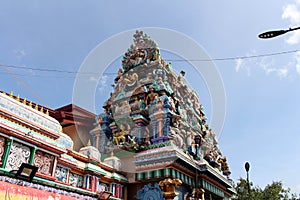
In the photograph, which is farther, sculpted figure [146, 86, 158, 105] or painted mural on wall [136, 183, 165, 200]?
sculpted figure [146, 86, 158, 105]

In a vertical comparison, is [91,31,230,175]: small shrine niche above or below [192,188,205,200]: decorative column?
above

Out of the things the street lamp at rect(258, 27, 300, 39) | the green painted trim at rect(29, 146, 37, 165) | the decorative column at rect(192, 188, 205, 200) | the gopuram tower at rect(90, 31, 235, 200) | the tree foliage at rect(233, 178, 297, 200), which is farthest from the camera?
the tree foliage at rect(233, 178, 297, 200)

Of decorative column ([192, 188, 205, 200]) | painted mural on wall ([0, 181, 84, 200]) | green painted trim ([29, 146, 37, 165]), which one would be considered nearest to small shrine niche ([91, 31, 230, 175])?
decorative column ([192, 188, 205, 200])

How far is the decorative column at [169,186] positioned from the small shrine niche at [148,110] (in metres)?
2.02

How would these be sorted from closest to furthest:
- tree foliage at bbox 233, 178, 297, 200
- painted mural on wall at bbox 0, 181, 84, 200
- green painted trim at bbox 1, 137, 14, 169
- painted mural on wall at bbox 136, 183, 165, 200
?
painted mural on wall at bbox 0, 181, 84, 200 → green painted trim at bbox 1, 137, 14, 169 → painted mural on wall at bbox 136, 183, 165, 200 → tree foliage at bbox 233, 178, 297, 200

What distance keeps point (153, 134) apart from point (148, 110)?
168cm

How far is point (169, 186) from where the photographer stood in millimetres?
13242

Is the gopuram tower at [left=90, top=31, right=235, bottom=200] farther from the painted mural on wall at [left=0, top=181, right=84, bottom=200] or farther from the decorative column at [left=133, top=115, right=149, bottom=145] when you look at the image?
the painted mural on wall at [left=0, top=181, right=84, bottom=200]

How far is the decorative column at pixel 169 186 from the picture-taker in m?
13.1

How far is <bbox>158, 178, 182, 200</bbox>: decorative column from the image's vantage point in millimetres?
13077

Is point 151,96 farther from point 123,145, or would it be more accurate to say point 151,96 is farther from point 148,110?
point 123,145

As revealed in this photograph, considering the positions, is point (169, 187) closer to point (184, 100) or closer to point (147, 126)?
point (147, 126)

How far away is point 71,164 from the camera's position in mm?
11219

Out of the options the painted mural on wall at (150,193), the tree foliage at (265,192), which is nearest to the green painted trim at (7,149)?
the painted mural on wall at (150,193)
